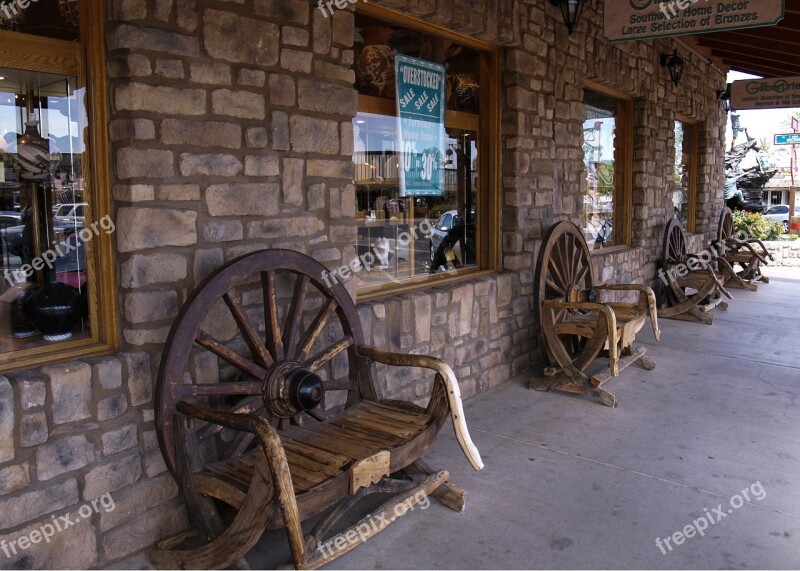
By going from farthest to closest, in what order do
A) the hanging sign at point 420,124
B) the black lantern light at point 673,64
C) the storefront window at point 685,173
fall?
the storefront window at point 685,173, the black lantern light at point 673,64, the hanging sign at point 420,124

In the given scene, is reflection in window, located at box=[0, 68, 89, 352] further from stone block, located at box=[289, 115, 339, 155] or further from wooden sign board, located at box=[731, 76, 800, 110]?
wooden sign board, located at box=[731, 76, 800, 110]

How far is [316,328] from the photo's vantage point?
2.87 m

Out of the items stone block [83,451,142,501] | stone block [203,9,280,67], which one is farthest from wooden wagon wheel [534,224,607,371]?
stone block [83,451,142,501]

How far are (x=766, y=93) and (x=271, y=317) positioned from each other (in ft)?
26.3

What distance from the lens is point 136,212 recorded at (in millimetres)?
2410

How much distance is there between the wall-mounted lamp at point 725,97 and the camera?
30.3ft

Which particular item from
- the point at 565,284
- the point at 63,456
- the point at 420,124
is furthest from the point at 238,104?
the point at 565,284

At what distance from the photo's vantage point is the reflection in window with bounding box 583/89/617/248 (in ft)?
20.4

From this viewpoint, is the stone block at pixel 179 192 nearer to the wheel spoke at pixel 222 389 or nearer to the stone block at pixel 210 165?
the stone block at pixel 210 165

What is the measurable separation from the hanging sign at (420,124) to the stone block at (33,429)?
246 centimetres

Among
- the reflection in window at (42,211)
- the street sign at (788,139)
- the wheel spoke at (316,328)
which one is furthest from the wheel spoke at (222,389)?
the street sign at (788,139)

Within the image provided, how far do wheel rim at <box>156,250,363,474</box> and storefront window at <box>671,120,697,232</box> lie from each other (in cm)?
696

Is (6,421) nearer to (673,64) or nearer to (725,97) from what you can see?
(673,64)

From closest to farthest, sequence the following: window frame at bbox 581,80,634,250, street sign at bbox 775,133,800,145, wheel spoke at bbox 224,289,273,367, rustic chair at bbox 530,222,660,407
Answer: wheel spoke at bbox 224,289,273,367, rustic chair at bbox 530,222,660,407, window frame at bbox 581,80,634,250, street sign at bbox 775,133,800,145
